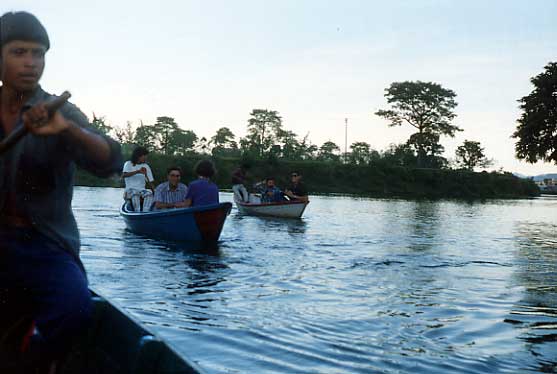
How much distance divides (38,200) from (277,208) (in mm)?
18493

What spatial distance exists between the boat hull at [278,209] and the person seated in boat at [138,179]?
688 centimetres

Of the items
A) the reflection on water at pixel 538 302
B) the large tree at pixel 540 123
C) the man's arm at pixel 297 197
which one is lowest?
the reflection on water at pixel 538 302

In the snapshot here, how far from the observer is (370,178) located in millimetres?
58906

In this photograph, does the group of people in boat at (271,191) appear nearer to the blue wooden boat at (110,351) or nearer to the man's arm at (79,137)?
the blue wooden boat at (110,351)

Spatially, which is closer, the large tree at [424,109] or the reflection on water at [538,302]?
the reflection on water at [538,302]

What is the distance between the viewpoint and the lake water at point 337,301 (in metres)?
5.23

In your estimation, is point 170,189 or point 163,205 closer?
point 163,205

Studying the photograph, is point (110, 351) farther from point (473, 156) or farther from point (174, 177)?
point (473, 156)

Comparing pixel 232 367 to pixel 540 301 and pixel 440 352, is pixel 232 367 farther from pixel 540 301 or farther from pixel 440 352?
pixel 540 301

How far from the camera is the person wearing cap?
7.89ft

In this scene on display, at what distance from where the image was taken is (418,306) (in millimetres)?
7488

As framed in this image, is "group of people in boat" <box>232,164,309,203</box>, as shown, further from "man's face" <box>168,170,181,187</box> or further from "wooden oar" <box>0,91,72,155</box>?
"wooden oar" <box>0,91,72,155</box>

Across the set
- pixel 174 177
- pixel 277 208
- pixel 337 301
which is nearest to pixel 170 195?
pixel 174 177

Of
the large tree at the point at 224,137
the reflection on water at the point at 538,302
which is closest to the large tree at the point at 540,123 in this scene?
the reflection on water at the point at 538,302
